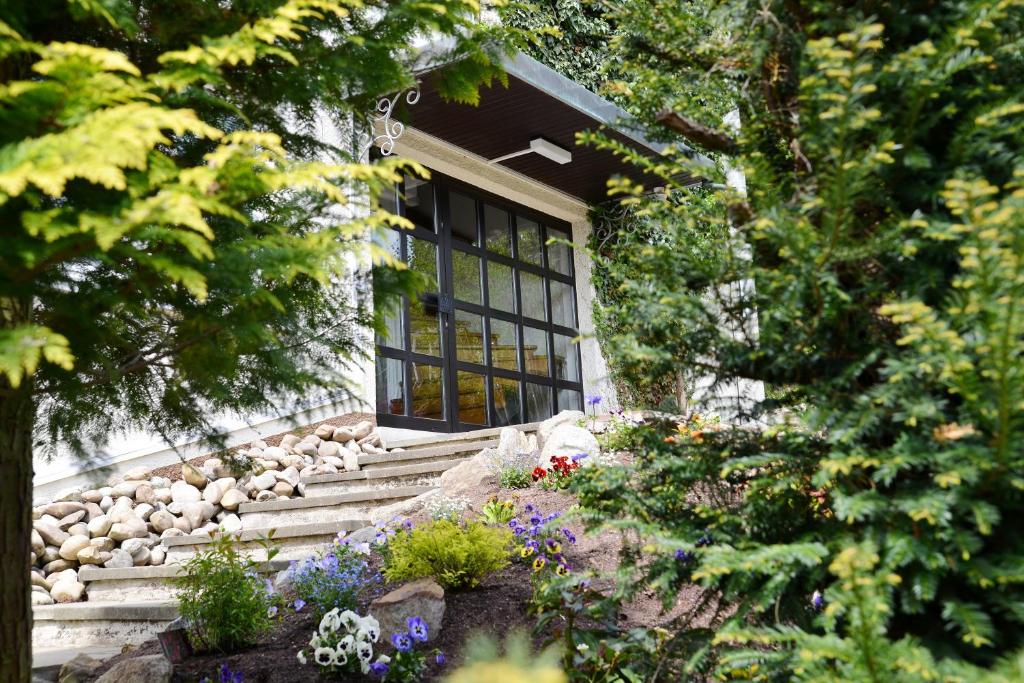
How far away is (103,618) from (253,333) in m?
3.73

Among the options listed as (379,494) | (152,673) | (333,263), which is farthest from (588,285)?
(333,263)

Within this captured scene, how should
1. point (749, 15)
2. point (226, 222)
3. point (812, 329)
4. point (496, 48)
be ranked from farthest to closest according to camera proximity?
point (496, 48)
point (226, 222)
point (749, 15)
point (812, 329)

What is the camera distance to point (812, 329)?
2145 mm

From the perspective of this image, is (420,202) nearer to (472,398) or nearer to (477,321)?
(477,321)

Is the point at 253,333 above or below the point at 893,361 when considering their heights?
above

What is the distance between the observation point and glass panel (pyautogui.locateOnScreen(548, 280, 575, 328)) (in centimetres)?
1013

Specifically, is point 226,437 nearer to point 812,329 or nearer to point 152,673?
point 152,673

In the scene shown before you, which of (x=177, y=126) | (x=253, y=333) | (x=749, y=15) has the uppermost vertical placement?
(x=749, y=15)

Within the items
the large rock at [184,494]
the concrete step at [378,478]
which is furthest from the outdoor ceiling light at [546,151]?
the large rock at [184,494]

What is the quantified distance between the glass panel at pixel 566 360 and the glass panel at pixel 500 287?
2.84ft

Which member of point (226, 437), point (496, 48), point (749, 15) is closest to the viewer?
point (749, 15)

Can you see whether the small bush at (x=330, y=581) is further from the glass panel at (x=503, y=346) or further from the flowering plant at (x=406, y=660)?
the glass panel at (x=503, y=346)

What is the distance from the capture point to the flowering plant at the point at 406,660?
3.47 m

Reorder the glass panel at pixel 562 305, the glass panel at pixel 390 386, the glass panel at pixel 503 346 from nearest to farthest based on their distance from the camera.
A: the glass panel at pixel 390 386 < the glass panel at pixel 503 346 < the glass panel at pixel 562 305
